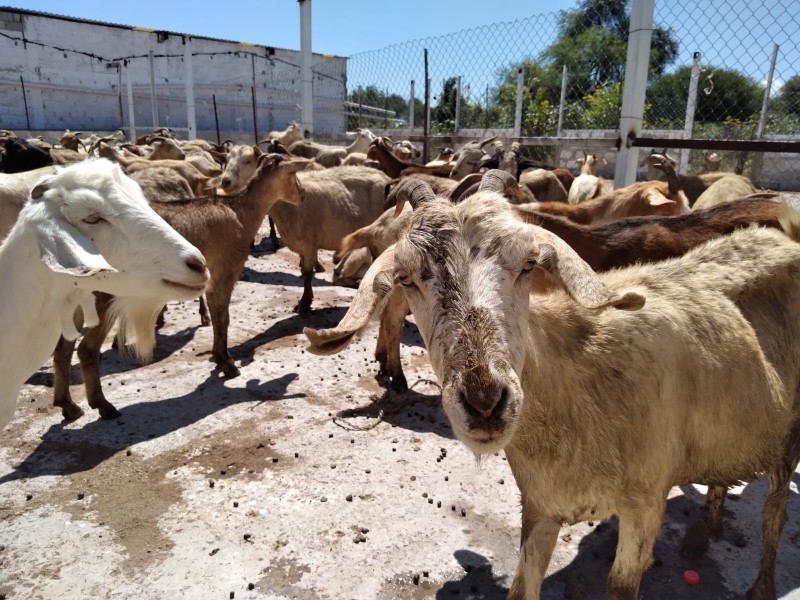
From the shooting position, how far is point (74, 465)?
3.89 metres

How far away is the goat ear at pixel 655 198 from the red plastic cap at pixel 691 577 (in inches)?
169

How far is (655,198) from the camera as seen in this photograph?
20.8 feet

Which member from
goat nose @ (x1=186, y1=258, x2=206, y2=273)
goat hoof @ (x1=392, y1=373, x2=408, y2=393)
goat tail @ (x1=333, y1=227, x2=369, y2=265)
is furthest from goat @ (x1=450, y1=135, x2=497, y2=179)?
goat nose @ (x1=186, y1=258, x2=206, y2=273)

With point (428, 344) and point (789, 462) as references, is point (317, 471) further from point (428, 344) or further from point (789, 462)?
point (789, 462)

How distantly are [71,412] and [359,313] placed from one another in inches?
140

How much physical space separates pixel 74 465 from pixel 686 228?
4.76 metres

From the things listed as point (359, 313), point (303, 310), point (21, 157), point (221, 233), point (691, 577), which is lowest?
point (691, 577)

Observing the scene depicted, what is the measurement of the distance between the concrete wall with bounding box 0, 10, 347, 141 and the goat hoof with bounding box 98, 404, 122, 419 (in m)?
21.1

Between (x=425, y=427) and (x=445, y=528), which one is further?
(x=425, y=427)

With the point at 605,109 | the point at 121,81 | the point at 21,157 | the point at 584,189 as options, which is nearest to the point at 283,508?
the point at 21,157

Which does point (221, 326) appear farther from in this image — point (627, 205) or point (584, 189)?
point (584, 189)

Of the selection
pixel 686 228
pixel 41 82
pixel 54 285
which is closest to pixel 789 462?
A: pixel 686 228

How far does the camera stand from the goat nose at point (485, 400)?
1.62 m

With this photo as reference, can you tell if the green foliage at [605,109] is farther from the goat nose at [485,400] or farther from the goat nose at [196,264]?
the goat nose at [485,400]
